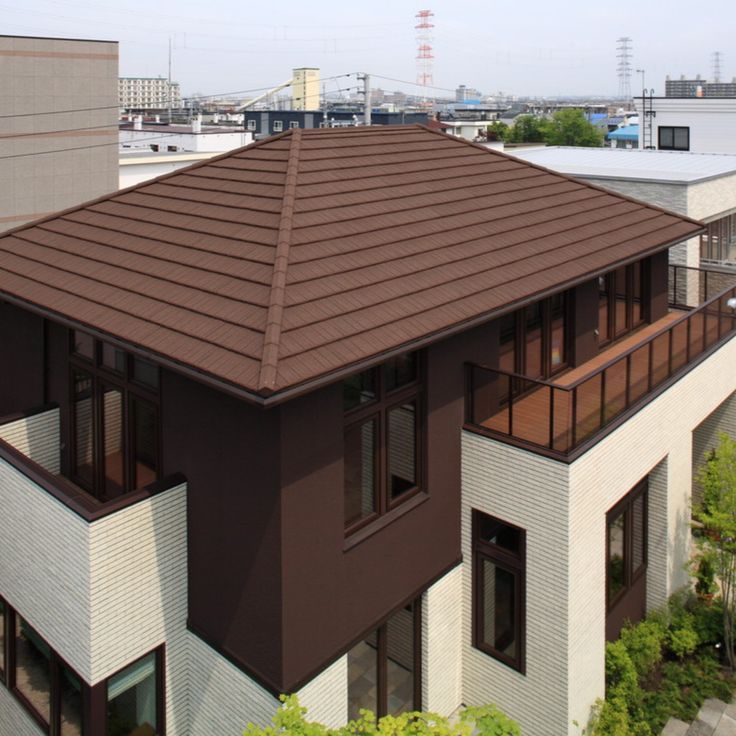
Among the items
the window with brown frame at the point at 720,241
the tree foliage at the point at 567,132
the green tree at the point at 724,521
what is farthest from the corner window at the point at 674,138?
the tree foliage at the point at 567,132

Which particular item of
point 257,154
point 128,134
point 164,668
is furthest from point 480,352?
point 128,134

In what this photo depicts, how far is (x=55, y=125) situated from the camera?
1374 inches

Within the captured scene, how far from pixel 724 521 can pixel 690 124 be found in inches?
1596

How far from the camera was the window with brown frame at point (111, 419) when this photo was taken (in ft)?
27.1

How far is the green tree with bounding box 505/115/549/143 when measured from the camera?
100000 mm

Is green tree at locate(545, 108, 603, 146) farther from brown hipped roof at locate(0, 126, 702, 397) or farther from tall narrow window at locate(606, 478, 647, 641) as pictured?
tall narrow window at locate(606, 478, 647, 641)

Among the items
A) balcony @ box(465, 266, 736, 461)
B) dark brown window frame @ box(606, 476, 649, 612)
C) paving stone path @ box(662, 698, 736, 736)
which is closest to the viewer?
balcony @ box(465, 266, 736, 461)

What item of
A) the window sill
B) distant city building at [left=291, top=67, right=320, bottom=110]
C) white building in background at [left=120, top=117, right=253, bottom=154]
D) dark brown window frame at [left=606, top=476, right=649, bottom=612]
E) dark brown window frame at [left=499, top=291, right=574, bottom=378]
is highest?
distant city building at [left=291, top=67, right=320, bottom=110]

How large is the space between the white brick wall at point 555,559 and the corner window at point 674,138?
133ft

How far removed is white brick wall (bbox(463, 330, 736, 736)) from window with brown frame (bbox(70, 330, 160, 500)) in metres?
3.67

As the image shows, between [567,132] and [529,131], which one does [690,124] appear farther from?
[529,131]

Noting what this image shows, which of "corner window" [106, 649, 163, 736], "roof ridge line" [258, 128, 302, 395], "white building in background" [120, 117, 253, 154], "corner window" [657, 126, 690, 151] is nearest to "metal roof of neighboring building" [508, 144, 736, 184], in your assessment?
"roof ridge line" [258, 128, 302, 395]

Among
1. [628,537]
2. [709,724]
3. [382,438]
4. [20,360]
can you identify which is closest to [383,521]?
[382,438]

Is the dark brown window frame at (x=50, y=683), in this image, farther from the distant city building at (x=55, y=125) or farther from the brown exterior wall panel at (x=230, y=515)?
the distant city building at (x=55, y=125)
